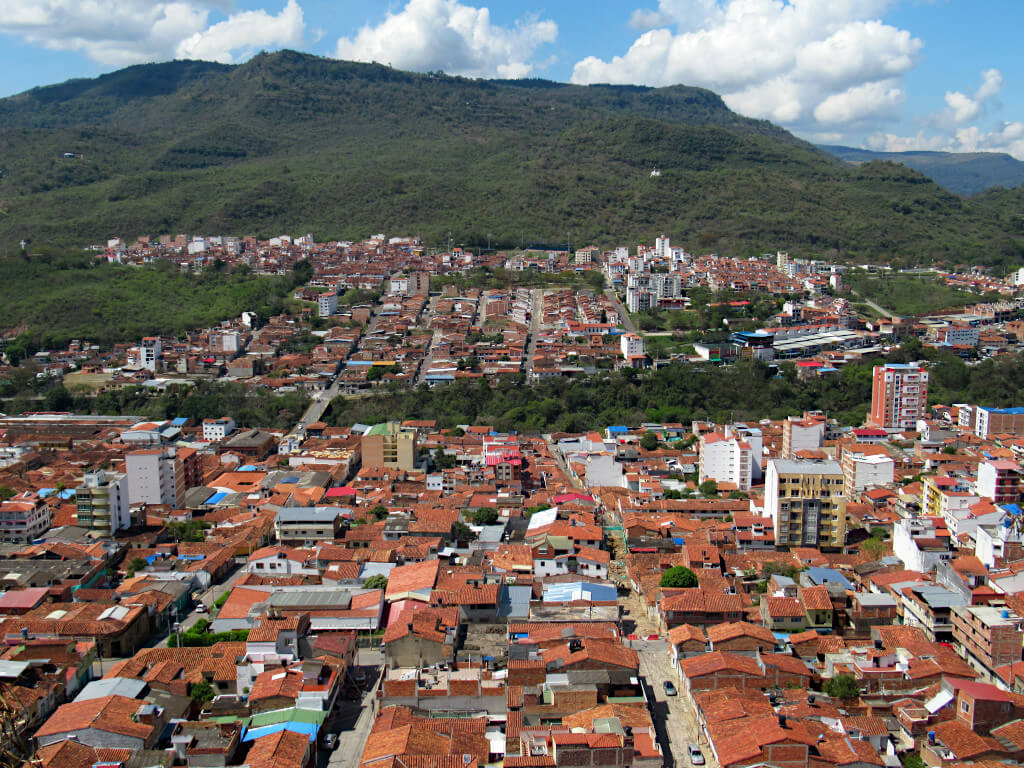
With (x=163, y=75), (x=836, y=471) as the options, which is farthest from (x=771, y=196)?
(x=163, y=75)

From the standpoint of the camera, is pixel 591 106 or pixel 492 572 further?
pixel 591 106

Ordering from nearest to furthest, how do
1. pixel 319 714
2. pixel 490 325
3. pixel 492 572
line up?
pixel 319 714
pixel 492 572
pixel 490 325

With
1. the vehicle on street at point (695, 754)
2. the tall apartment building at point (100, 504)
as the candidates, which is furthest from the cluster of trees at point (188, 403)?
the vehicle on street at point (695, 754)

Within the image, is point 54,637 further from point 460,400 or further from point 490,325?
point 490,325

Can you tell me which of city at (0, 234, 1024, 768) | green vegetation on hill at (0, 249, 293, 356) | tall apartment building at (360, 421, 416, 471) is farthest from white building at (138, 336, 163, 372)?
tall apartment building at (360, 421, 416, 471)

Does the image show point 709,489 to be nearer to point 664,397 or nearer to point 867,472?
point 867,472

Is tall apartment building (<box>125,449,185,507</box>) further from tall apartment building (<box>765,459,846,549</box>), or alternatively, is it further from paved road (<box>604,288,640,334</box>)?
paved road (<box>604,288,640,334</box>)

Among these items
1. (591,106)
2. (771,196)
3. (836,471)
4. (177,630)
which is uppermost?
(591,106)
